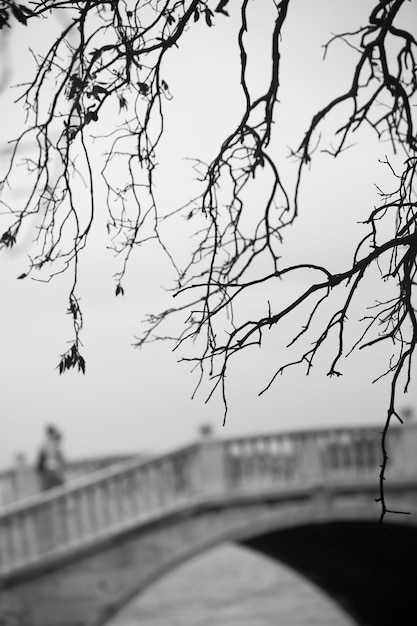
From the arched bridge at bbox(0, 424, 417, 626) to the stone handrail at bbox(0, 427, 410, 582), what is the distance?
12mm

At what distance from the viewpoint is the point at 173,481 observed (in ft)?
41.8

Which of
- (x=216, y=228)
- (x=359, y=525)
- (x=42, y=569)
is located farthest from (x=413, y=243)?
(x=359, y=525)

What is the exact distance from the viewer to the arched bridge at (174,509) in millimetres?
12031

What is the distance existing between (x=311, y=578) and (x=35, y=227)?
1531cm

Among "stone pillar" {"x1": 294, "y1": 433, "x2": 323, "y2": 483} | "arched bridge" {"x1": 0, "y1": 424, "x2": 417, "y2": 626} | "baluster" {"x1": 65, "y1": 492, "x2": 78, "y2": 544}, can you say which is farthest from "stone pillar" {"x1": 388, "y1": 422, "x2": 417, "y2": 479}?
"baluster" {"x1": 65, "y1": 492, "x2": 78, "y2": 544}

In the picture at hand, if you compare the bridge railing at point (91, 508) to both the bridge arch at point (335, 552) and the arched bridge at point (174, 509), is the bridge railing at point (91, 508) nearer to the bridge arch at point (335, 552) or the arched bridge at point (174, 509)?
the arched bridge at point (174, 509)

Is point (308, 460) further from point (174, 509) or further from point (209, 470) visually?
point (174, 509)

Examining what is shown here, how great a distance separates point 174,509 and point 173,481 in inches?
13.1

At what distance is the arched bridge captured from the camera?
12031 mm

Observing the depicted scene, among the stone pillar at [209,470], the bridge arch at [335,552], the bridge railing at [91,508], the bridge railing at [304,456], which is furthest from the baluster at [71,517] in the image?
the bridge railing at [304,456]

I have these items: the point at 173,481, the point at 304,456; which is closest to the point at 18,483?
the point at 173,481

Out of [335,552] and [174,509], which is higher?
[174,509]

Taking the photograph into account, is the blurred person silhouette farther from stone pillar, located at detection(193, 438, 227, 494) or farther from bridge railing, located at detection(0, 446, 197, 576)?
stone pillar, located at detection(193, 438, 227, 494)

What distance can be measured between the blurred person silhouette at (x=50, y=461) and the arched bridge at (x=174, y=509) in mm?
697
